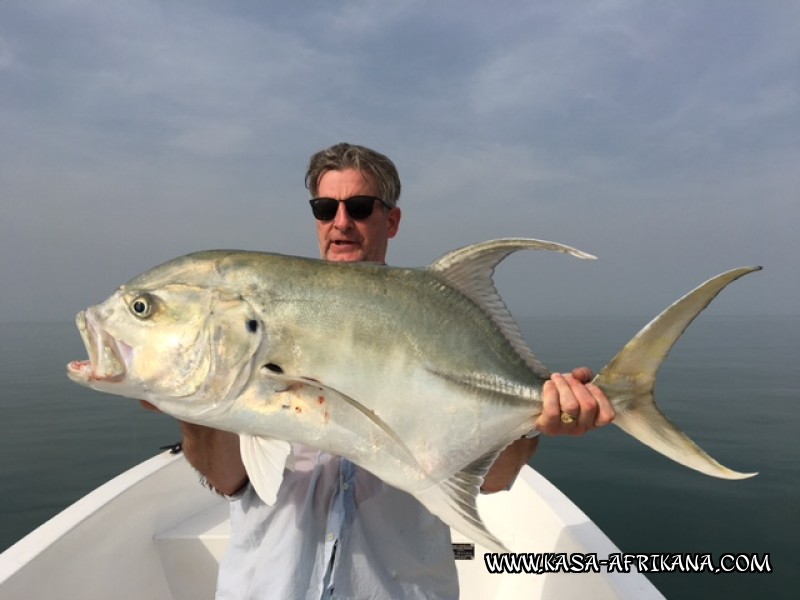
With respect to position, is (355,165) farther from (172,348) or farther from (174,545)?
(174,545)

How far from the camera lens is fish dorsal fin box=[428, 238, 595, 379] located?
2.16 meters

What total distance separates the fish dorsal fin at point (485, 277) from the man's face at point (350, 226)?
1161 mm

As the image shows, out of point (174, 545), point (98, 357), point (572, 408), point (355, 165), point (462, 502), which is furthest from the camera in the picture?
point (174, 545)

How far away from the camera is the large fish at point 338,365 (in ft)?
6.03

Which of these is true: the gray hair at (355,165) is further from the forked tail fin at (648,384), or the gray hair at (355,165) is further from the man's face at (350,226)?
the forked tail fin at (648,384)

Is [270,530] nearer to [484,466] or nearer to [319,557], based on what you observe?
[319,557]

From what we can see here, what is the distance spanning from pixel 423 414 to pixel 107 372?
1101 millimetres

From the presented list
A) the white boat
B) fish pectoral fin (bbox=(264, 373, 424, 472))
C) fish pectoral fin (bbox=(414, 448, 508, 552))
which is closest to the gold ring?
fish pectoral fin (bbox=(414, 448, 508, 552))

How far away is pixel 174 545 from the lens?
184 inches

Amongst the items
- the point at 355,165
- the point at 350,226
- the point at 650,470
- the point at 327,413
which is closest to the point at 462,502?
the point at 327,413

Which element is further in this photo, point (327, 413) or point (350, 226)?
point (350, 226)

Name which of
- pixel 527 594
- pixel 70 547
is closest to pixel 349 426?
pixel 70 547

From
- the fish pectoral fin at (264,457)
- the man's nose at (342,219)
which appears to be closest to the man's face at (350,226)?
the man's nose at (342,219)

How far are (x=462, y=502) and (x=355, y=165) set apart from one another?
2189 millimetres
